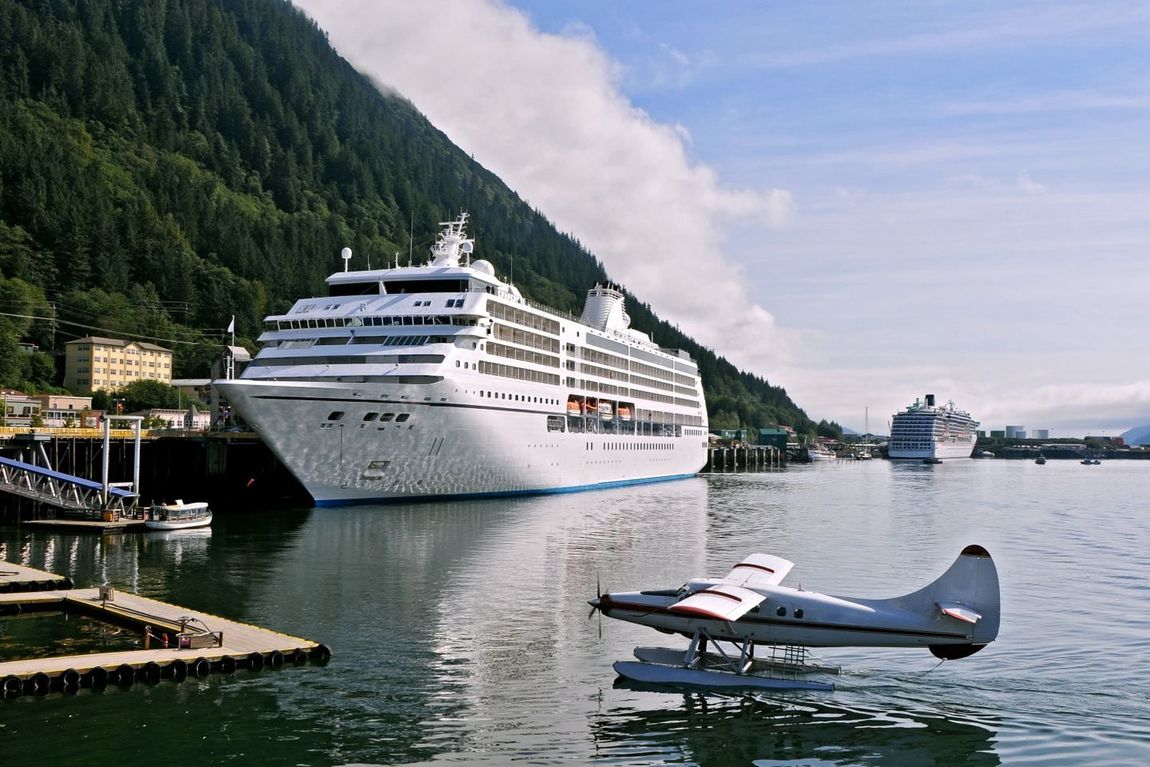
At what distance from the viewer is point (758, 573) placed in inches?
976

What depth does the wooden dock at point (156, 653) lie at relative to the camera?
20953mm

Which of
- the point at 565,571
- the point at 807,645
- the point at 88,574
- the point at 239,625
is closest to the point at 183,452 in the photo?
the point at 88,574

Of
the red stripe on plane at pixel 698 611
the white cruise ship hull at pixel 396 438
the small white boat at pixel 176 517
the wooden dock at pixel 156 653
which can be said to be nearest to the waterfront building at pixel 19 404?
the white cruise ship hull at pixel 396 438

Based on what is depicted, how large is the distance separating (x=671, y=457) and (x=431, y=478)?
2229 inches

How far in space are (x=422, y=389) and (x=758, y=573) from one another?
3659 cm

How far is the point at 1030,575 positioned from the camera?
39.4 metres

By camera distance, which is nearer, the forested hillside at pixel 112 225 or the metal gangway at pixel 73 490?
the metal gangway at pixel 73 490

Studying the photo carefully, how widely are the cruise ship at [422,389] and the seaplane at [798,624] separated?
35.7 m

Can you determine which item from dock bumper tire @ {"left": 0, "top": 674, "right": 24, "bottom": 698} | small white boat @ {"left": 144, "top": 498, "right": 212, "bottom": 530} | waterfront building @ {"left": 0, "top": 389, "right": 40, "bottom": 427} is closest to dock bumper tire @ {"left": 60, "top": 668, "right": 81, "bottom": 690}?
dock bumper tire @ {"left": 0, "top": 674, "right": 24, "bottom": 698}

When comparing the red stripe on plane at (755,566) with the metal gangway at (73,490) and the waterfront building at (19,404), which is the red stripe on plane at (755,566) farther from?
the waterfront building at (19,404)

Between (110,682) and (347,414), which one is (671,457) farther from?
(110,682)

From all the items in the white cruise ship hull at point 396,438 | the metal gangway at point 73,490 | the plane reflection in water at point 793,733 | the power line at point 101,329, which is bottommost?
the plane reflection in water at point 793,733

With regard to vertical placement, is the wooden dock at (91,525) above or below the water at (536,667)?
above

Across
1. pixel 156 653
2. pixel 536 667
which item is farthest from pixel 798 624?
pixel 156 653
